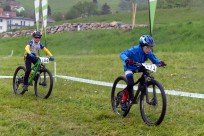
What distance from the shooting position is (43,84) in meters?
9.28

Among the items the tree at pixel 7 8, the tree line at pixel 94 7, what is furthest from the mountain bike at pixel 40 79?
the tree at pixel 7 8

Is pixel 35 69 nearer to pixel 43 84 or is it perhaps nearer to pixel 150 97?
pixel 43 84

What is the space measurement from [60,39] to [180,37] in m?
13.6

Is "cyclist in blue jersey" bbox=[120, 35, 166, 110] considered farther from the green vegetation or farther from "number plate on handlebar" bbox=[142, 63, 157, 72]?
the green vegetation

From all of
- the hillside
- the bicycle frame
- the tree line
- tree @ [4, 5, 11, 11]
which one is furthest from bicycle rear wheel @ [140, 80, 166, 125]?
tree @ [4, 5, 11, 11]

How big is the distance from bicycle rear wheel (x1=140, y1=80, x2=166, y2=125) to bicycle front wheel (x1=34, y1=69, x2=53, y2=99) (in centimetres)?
306

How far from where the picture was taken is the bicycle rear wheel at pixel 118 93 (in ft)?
24.2

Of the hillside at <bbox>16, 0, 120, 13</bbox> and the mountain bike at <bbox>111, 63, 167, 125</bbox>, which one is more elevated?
the hillside at <bbox>16, 0, 120, 13</bbox>

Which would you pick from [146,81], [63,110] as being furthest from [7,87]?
[146,81]

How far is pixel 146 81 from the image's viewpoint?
6559 millimetres

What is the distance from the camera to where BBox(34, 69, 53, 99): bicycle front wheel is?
9.02 meters

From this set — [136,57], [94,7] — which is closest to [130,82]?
[136,57]

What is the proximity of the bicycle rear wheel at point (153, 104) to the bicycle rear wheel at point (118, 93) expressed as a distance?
23.5 inches

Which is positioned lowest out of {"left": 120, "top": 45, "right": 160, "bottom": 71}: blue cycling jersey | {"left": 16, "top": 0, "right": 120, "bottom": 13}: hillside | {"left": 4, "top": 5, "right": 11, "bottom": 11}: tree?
{"left": 120, "top": 45, "right": 160, "bottom": 71}: blue cycling jersey
